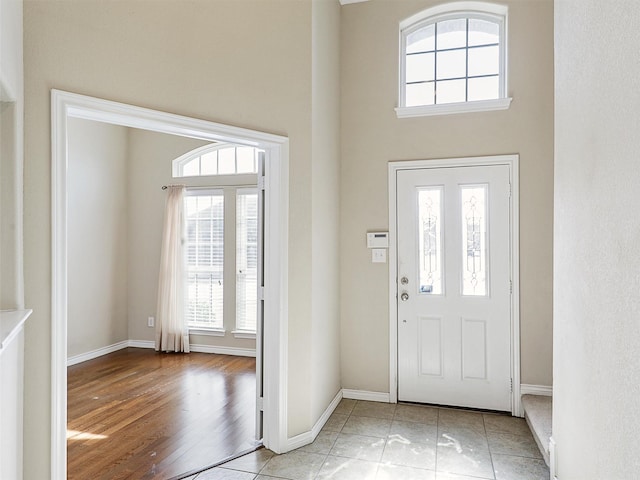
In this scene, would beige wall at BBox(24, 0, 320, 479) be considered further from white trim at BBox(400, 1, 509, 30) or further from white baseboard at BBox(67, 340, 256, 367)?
white baseboard at BBox(67, 340, 256, 367)

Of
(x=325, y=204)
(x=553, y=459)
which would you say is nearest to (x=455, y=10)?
(x=325, y=204)

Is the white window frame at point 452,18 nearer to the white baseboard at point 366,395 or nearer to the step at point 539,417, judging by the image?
the step at point 539,417

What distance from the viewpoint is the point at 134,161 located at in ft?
18.4

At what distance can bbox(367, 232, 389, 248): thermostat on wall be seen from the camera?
372cm

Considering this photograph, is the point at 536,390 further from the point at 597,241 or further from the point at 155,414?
the point at 155,414

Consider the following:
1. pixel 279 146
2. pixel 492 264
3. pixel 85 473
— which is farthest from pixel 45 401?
pixel 492 264

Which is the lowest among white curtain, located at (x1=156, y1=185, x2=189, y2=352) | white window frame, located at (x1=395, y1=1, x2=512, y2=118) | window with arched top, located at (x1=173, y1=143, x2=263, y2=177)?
white curtain, located at (x1=156, y1=185, x2=189, y2=352)

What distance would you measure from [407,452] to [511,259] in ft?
5.86

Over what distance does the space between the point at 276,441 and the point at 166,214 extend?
3559 millimetres

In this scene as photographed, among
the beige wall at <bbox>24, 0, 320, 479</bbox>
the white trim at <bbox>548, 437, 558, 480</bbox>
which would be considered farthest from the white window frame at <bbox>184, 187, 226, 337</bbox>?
the white trim at <bbox>548, 437, 558, 480</bbox>

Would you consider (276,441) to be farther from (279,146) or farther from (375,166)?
(375,166)

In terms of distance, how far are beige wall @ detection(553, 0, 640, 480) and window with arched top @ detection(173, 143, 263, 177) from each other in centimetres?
382

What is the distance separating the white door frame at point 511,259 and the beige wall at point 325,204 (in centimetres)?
49

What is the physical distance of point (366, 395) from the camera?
378 centimetres
